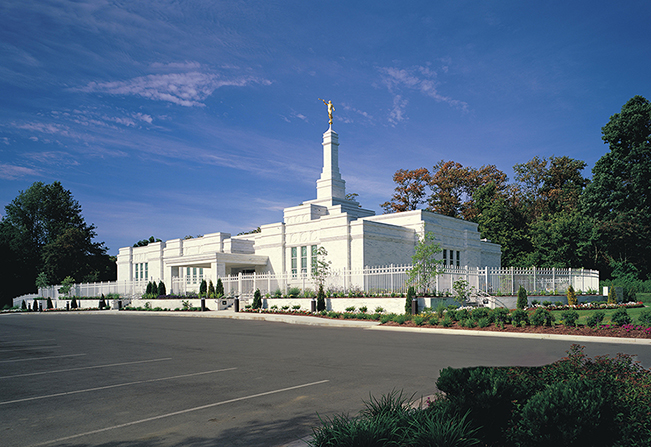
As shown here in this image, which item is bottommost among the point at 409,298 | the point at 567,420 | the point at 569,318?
the point at 569,318

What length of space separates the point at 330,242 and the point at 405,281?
399 inches

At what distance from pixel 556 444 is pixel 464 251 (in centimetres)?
3884

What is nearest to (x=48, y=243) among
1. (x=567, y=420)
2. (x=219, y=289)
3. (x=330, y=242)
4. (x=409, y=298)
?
(x=219, y=289)

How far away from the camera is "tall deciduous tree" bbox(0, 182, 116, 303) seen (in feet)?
232

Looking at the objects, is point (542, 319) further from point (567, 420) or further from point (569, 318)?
point (567, 420)

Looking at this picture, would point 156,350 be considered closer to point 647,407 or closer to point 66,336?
point 66,336

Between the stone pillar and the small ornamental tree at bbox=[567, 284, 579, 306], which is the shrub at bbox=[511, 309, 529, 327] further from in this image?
the stone pillar

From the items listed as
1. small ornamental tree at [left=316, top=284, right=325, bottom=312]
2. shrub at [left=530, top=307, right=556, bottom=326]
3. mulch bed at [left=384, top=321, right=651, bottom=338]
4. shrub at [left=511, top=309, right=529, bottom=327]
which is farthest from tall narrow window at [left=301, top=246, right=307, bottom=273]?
shrub at [left=530, top=307, right=556, bottom=326]

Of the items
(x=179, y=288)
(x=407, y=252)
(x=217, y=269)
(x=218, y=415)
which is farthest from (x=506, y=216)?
(x=218, y=415)

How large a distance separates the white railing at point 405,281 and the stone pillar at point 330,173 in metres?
8.81

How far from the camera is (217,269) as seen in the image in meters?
40.1

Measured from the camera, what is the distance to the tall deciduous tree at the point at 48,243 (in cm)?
7081

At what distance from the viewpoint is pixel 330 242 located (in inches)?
1430

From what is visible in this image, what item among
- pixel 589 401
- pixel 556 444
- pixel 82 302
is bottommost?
pixel 82 302
